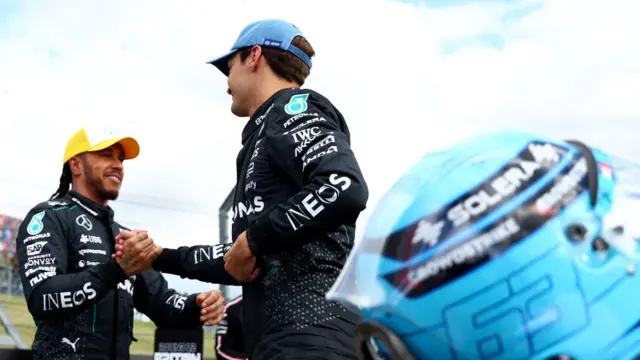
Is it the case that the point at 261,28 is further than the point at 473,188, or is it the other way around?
the point at 261,28

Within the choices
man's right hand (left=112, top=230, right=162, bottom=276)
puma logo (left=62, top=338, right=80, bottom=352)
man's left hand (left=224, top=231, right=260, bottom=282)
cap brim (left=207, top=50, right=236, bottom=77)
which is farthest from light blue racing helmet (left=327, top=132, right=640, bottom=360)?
puma logo (left=62, top=338, right=80, bottom=352)

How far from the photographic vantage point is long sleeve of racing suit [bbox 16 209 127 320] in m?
3.74

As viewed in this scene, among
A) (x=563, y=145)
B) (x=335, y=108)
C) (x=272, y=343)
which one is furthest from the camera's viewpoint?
(x=335, y=108)

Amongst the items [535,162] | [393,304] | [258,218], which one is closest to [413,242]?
[393,304]

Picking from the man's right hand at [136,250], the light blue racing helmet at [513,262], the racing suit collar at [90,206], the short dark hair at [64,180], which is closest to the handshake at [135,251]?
the man's right hand at [136,250]

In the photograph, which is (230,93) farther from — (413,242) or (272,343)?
(413,242)

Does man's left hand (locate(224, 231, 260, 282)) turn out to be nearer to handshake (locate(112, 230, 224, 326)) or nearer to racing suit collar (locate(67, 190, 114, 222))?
handshake (locate(112, 230, 224, 326))

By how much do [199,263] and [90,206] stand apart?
5.06ft

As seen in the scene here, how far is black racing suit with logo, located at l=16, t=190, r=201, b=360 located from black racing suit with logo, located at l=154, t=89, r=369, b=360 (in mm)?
1296

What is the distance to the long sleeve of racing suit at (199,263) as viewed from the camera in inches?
116

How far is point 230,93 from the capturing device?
10.1 feet

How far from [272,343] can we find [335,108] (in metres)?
0.86

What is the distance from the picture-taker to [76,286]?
3744 mm

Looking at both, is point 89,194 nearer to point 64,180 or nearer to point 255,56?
point 64,180
